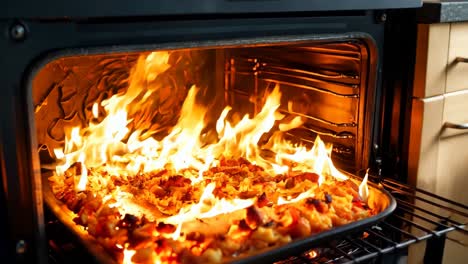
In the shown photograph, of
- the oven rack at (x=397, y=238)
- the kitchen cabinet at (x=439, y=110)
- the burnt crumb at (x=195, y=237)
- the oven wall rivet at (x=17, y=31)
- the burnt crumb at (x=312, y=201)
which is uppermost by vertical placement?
the oven wall rivet at (x=17, y=31)

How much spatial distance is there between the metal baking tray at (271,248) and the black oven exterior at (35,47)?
0.09 metres

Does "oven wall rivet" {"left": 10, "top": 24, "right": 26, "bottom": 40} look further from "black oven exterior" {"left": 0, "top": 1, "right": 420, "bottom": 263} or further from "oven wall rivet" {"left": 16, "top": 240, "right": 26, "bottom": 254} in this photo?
"oven wall rivet" {"left": 16, "top": 240, "right": 26, "bottom": 254}

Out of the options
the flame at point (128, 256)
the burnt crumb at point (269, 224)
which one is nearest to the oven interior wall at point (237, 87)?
the burnt crumb at point (269, 224)

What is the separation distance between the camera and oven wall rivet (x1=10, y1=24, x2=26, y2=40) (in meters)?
0.84

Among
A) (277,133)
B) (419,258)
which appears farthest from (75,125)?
(419,258)

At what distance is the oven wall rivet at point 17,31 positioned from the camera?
84 centimetres

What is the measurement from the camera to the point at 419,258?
143cm

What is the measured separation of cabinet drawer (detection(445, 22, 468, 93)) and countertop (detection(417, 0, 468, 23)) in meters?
0.04

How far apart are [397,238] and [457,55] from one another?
511 mm

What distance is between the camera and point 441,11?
4.24 feet

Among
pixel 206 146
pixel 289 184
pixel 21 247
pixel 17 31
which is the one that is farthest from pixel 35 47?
pixel 206 146

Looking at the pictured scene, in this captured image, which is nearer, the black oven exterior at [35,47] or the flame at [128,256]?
the black oven exterior at [35,47]

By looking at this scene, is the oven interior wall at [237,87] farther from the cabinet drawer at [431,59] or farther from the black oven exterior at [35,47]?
the black oven exterior at [35,47]

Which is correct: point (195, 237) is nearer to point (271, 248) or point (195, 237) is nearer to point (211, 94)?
point (271, 248)
